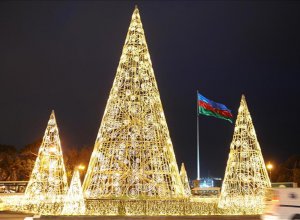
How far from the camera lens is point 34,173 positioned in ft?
85.5

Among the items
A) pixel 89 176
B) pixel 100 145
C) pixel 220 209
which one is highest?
pixel 100 145

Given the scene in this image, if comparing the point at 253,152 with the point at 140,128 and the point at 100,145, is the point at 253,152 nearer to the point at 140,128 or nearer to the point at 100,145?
the point at 140,128

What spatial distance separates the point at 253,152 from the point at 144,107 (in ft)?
22.3

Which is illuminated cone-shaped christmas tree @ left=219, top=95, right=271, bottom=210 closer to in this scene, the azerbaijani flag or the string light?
the string light

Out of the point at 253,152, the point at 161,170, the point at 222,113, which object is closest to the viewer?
the point at 161,170

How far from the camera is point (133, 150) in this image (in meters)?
25.2

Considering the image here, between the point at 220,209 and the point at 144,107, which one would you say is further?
the point at 144,107

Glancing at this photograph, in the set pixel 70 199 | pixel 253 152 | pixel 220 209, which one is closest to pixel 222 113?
pixel 253 152

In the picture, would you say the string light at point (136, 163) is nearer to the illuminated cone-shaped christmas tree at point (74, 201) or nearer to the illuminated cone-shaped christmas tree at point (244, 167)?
the illuminated cone-shaped christmas tree at point (244, 167)

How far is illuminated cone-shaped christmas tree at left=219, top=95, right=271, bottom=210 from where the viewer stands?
86.5ft

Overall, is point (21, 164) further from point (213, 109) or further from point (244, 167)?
point (244, 167)

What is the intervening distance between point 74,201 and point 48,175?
182 inches

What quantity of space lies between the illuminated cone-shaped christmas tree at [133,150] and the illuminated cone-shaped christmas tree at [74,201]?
2.11 meters

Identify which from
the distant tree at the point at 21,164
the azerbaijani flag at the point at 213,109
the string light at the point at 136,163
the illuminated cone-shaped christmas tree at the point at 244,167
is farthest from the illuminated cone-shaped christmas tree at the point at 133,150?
the distant tree at the point at 21,164
